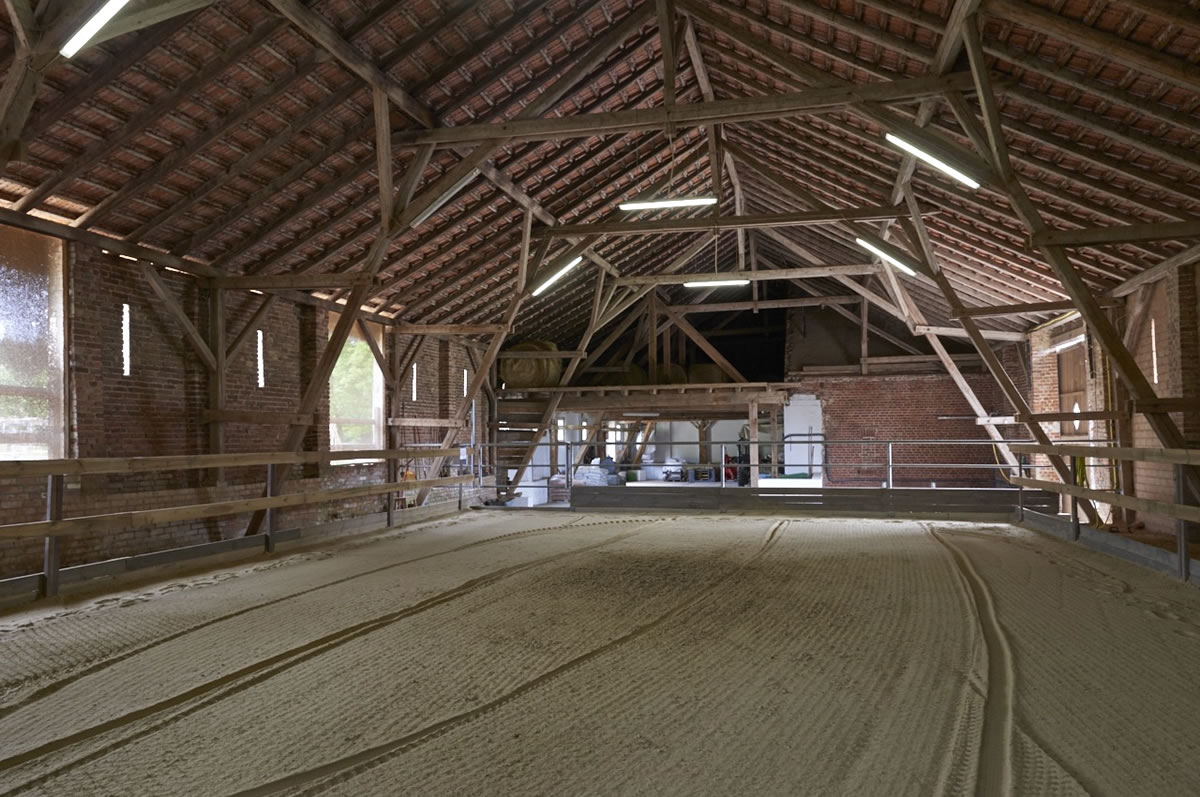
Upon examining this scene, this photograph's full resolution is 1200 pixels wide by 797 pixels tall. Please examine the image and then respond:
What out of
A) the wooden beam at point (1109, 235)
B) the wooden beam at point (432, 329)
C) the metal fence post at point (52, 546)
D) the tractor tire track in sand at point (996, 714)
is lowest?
the tractor tire track in sand at point (996, 714)

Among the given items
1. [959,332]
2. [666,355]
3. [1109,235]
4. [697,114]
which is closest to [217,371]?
[697,114]

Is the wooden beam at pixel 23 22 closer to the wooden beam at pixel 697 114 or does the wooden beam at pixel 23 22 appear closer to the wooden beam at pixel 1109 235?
the wooden beam at pixel 697 114

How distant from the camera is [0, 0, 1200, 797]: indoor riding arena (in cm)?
265

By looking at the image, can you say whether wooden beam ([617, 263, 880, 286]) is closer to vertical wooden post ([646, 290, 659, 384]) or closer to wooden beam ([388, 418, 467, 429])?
vertical wooden post ([646, 290, 659, 384])

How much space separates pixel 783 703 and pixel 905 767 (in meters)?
0.60

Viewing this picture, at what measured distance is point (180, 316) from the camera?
8.19m

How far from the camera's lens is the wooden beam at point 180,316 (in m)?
7.90

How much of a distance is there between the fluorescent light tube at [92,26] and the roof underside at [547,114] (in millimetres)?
1648

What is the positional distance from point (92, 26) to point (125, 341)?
440 cm

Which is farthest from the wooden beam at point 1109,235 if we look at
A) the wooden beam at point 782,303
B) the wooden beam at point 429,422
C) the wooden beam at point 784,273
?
the wooden beam at point 782,303

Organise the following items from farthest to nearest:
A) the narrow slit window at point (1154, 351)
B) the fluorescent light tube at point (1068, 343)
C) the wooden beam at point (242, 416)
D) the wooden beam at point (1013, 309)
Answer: the fluorescent light tube at point (1068, 343), the wooden beam at point (1013, 309), the narrow slit window at point (1154, 351), the wooden beam at point (242, 416)

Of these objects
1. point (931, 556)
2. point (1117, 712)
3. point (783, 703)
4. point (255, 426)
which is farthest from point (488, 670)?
point (255, 426)

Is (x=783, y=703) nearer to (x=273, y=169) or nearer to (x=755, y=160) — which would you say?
(x=273, y=169)

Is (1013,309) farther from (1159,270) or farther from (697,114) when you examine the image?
(697,114)
